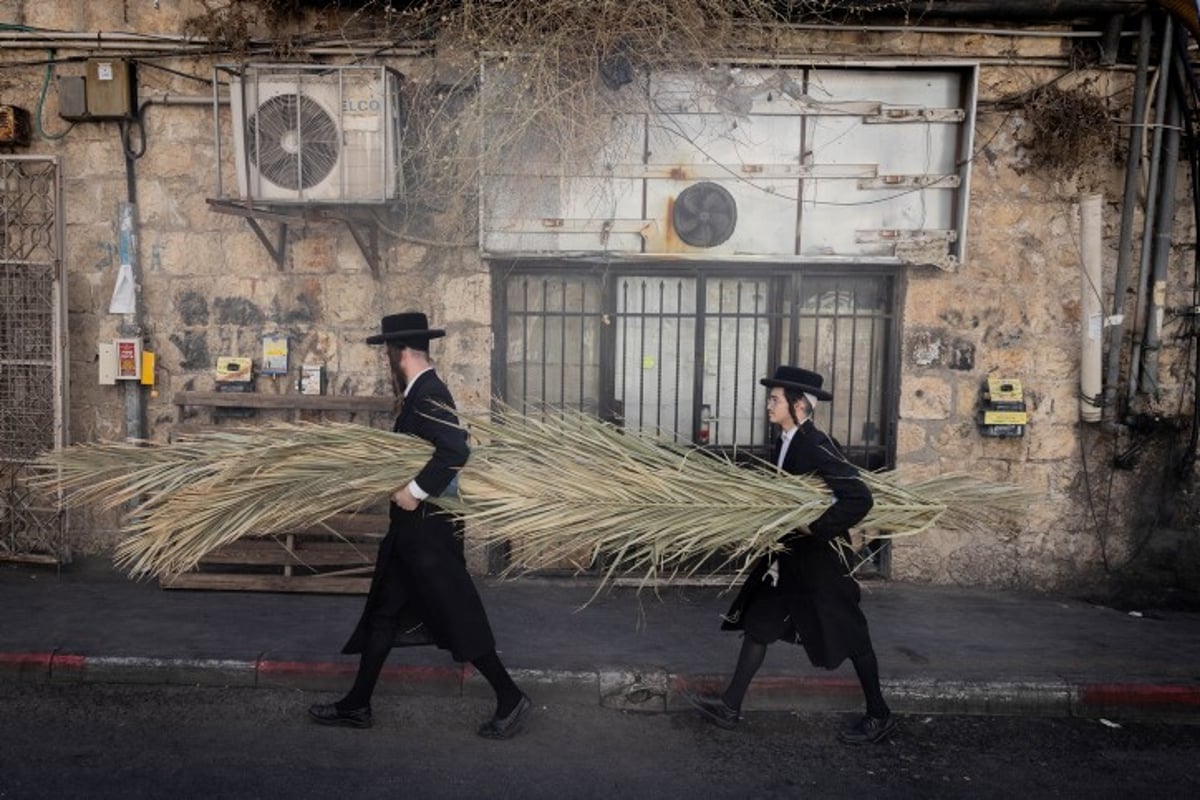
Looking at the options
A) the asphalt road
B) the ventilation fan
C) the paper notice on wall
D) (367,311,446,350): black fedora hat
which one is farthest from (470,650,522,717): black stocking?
the paper notice on wall

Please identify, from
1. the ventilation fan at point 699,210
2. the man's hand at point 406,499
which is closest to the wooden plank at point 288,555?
the man's hand at point 406,499

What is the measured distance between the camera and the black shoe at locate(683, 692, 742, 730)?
481 centimetres

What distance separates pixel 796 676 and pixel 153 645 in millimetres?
3607

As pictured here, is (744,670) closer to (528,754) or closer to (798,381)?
(528,754)

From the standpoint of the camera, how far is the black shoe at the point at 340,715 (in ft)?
15.4

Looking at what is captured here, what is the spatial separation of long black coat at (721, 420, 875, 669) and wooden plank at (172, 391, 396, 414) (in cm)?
330

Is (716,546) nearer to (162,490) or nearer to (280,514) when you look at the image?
(280,514)

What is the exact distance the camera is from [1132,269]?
22.8 feet

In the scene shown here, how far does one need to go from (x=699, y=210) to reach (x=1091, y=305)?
2.87 m

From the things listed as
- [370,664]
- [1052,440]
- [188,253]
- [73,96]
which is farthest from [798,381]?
[73,96]

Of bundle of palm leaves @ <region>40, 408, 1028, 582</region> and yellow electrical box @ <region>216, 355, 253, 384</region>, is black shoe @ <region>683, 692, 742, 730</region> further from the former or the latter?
yellow electrical box @ <region>216, 355, 253, 384</region>

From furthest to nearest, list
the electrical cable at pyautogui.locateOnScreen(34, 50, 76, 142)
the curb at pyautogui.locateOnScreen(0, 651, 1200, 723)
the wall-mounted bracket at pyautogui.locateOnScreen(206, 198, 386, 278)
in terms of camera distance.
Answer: the electrical cable at pyautogui.locateOnScreen(34, 50, 76, 142), the wall-mounted bracket at pyautogui.locateOnScreen(206, 198, 386, 278), the curb at pyautogui.locateOnScreen(0, 651, 1200, 723)

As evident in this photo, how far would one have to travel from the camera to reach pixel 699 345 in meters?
7.12

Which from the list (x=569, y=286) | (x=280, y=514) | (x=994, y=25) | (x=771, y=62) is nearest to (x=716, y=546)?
(x=280, y=514)
